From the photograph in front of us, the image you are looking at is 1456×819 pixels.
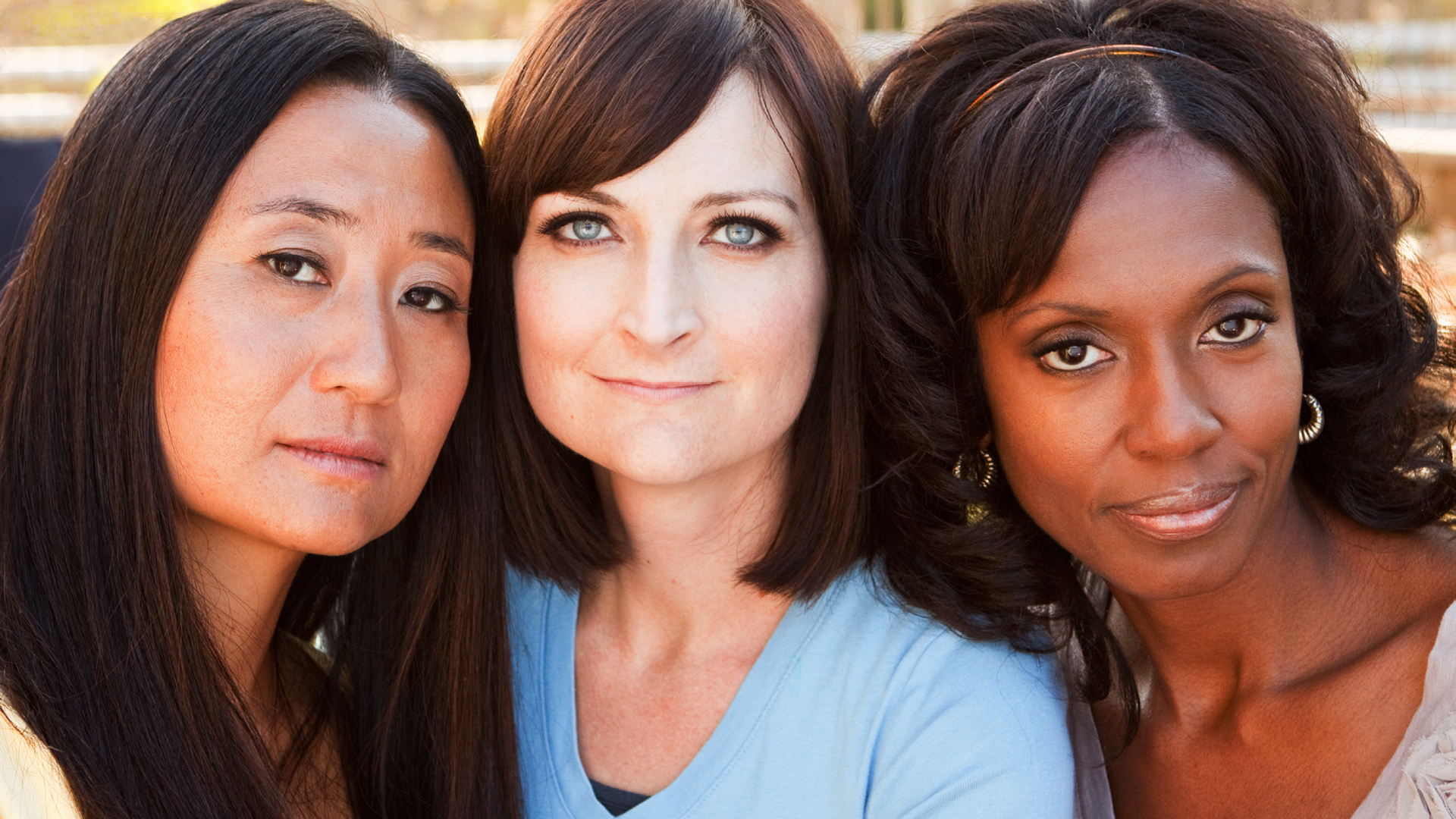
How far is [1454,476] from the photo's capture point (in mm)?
2205

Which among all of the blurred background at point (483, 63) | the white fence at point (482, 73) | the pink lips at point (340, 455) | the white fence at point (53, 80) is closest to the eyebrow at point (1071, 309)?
the pink lips at point (340, 455)

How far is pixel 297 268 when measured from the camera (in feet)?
6.51

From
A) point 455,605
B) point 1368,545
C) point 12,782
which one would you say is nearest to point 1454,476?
point 1368,545

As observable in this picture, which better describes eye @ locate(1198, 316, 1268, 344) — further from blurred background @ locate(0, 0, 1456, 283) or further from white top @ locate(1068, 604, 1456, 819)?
blurred background @ locate(0, 0, 1456, 283)

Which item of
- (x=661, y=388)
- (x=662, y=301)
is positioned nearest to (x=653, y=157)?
(x=662, y=301)

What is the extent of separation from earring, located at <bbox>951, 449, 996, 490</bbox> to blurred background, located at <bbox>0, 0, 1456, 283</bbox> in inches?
132

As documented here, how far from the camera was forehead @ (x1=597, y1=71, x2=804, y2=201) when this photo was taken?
2004mm

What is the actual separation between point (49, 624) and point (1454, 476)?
231cm

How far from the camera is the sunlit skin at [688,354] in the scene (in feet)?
6.62

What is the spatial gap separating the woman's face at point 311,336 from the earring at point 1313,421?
1.51m

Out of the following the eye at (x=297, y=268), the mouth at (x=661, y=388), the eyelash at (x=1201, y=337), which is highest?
the eye at (x=297, y=268)

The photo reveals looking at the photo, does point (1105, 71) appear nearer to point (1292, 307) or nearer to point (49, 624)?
point (1292, 307)

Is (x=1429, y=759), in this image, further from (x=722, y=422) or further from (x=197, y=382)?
(x=197, y=382)

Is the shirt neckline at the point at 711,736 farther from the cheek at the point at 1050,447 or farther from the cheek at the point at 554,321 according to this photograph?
the cheek at the point at 554,321
